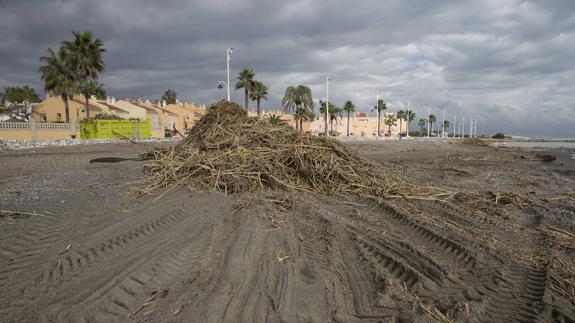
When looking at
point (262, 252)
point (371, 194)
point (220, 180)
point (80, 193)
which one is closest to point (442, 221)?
point (371, 194)

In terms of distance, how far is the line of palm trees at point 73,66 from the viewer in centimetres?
3731

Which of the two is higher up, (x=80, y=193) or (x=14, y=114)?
(x=14, y=114)

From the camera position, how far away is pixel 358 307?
2664 millimetres

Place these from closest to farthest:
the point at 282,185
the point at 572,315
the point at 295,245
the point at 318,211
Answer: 1. the point at 572,315
2. the point at 295,245
3. the point at 318,211
4. the point at 282,185

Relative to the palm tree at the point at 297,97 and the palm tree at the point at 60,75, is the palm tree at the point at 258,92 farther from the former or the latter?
the palm tree at the point at 60,75

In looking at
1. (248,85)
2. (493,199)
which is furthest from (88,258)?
(248,85)

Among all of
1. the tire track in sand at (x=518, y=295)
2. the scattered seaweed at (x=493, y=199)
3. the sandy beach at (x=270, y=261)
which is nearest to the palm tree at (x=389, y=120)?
the scattered seaweed at (x=493, y=199)

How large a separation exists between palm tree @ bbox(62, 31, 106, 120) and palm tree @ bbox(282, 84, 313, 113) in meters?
24.8

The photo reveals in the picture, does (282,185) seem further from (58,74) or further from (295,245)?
(58,74)

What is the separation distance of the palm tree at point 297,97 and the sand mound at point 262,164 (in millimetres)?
44250

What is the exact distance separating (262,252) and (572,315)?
2593 millimetres

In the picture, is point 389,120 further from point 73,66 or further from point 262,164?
point 262,164

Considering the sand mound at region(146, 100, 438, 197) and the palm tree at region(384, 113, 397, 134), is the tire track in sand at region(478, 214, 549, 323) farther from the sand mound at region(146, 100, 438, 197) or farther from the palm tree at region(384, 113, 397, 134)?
the palm tree at region(384, 113, 397, 134)

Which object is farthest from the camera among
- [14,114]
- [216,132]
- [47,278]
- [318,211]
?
[14,114]
